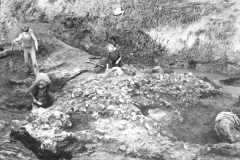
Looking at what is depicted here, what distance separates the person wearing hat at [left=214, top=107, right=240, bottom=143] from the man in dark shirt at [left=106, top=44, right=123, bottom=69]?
324 cm

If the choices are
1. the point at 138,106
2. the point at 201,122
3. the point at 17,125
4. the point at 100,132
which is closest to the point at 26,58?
the point at 17,125

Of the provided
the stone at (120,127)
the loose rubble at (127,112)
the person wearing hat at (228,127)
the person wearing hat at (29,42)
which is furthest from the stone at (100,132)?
the person wearing hat at (29,42)

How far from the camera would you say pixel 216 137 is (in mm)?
6367

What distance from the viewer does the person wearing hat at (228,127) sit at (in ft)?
19.8

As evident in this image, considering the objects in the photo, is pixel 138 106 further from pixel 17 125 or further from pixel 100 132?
pixel 17 125

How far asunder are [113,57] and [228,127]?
3.62 metres

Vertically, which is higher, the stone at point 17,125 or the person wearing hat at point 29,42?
the person wearing hat at point 29,42

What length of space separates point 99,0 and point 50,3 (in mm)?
1939

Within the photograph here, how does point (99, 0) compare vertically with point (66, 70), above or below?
above

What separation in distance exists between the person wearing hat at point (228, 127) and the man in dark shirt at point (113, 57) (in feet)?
10.6

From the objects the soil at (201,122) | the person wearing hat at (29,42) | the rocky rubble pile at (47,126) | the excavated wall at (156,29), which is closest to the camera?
the rocky rubble pile at (47,126)

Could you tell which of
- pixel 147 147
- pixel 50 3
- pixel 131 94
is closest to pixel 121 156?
pixel 147 147

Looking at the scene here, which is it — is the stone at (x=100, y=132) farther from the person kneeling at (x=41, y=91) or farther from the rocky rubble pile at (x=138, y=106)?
the person kneeling at (x=41, y=91)

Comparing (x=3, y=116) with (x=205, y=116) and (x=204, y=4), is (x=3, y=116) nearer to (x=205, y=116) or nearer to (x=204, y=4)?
(x=205, y=116)
